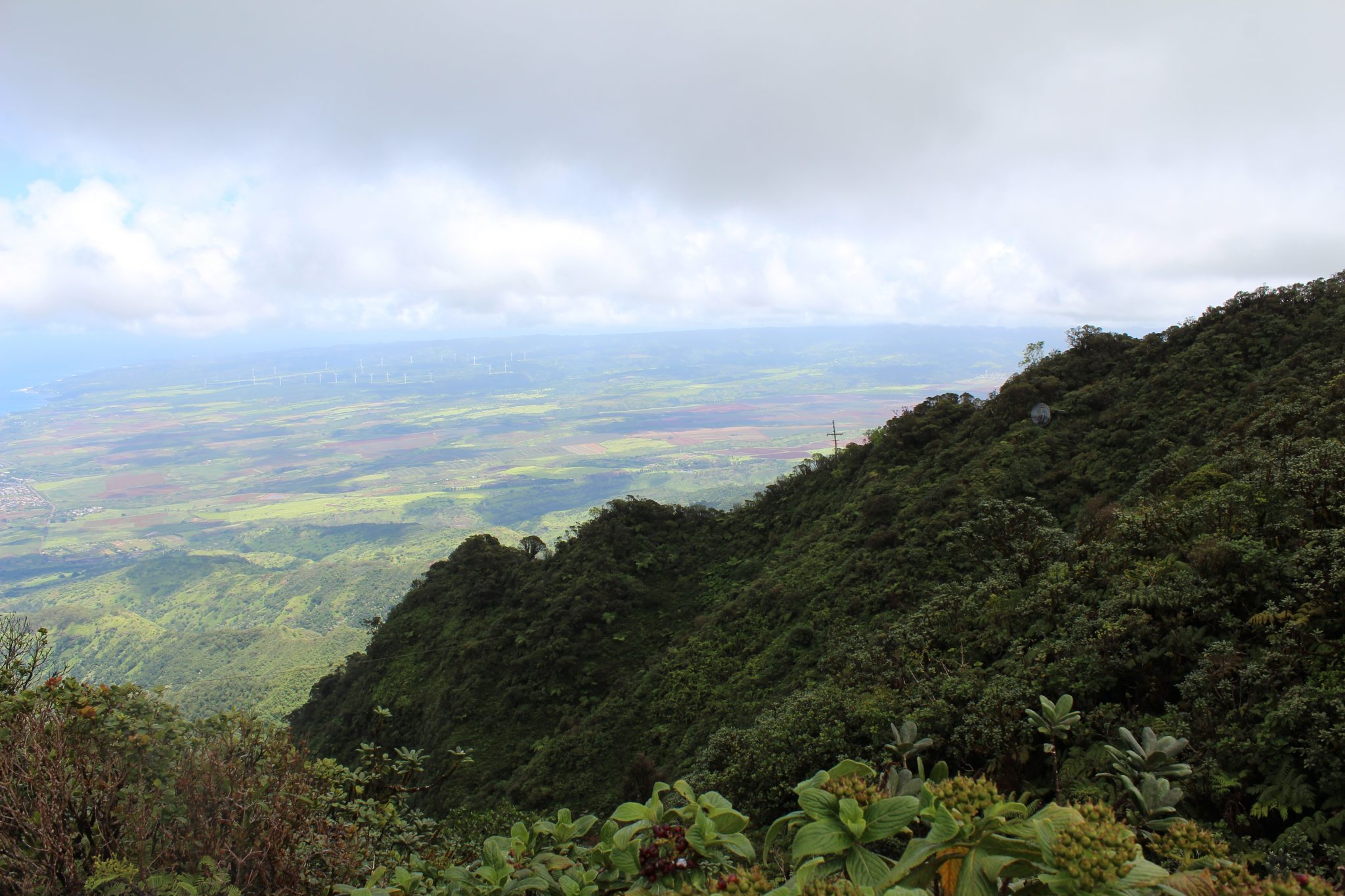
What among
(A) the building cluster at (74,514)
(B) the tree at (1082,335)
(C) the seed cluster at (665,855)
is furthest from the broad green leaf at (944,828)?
(A) the building cluster at (74,514)

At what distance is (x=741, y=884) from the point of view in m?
1.52

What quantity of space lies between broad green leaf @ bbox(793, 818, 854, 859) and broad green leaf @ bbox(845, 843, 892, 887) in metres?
0.03

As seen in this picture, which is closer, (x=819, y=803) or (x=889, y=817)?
(x=889, y=817)

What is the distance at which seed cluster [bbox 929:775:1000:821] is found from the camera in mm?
1636

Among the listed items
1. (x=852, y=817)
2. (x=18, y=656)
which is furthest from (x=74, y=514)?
(x=852, y=817)

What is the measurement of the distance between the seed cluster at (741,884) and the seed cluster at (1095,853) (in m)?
0.63

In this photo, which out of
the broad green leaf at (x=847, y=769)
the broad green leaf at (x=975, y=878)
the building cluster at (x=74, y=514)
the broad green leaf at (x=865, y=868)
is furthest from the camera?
the building cluster at (x=74, y=514)

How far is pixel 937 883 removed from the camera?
1.62 metres

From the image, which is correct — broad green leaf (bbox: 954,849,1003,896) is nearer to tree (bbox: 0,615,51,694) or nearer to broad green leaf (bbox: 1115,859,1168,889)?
broad green leaf (bbox: 1115,859,1168,889)

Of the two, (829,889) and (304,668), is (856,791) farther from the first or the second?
(304,668)

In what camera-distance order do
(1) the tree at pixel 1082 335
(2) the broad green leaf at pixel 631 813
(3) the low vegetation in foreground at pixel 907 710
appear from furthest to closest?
(1) the tree at pixel 1082 335 → (2) the broad green leaf at pixel 631 813 → (3) the low vegetation in foreground at pixel 907 710

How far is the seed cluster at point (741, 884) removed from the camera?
1.49 metres

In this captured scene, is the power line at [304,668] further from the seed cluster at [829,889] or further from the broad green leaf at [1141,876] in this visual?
the broad green leaf at [1141,876]

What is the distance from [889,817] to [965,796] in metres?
0.24
